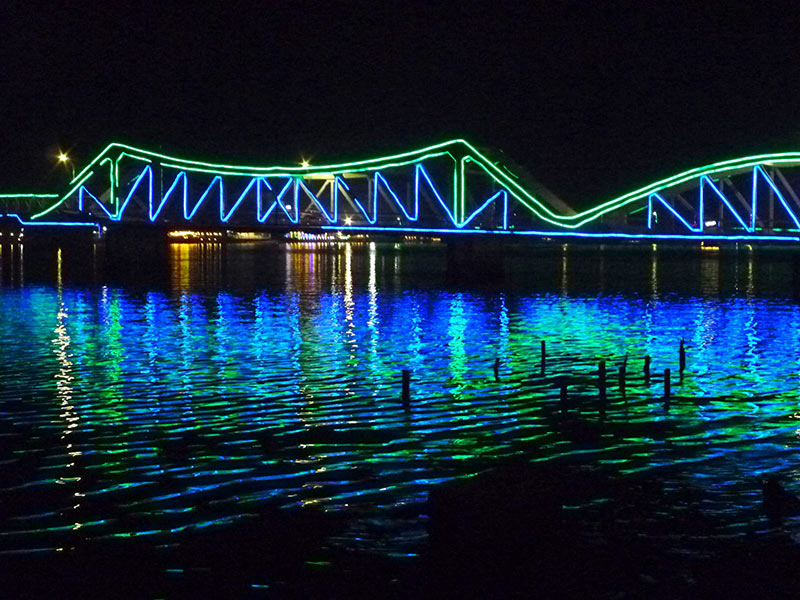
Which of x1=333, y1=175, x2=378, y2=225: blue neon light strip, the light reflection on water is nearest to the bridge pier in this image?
x1=333, y1=175, x2=378, y2=225: blue neon light strip

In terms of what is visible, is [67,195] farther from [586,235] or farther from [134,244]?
[586,235]

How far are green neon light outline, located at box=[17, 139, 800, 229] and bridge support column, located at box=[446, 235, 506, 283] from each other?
7408 mm

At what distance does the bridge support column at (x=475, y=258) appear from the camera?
91.0 meters

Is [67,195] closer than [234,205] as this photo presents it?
No

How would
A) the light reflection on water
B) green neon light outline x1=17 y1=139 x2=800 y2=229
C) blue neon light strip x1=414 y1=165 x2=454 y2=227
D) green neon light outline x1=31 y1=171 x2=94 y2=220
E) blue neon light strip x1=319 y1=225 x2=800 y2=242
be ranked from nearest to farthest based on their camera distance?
the light reflection on water < blue neon light strip x1=319 y1=225 x2=800 y2=242 < green neon light outline x1=17 y1=139 x2=800 y2=229 < blue neon light strip x1=414 y1=165 x2=454 y2=227 < green neon light outline x1=31 y1=171 x2=94 y2=220

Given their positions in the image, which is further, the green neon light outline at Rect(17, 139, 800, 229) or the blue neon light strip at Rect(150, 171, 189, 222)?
the blue neon light strip at Rect(150, 171, 189, 222)

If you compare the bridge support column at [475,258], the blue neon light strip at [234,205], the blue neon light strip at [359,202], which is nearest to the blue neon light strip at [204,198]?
the blue neon light strip at [234,205]

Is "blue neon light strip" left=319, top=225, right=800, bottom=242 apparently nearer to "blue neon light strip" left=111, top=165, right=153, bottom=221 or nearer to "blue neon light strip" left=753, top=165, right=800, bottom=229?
"blue neon light strip" left=753, top=165, right=800, bottom=229

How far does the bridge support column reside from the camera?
91.0 metres

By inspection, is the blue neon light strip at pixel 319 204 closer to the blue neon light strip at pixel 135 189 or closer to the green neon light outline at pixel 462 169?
the green neon light outline at pixel 462 169

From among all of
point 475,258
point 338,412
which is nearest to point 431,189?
point 475,258

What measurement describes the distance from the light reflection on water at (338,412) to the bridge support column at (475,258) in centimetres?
3536

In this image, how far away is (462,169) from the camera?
341ft

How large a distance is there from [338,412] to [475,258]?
68557 millimetres
